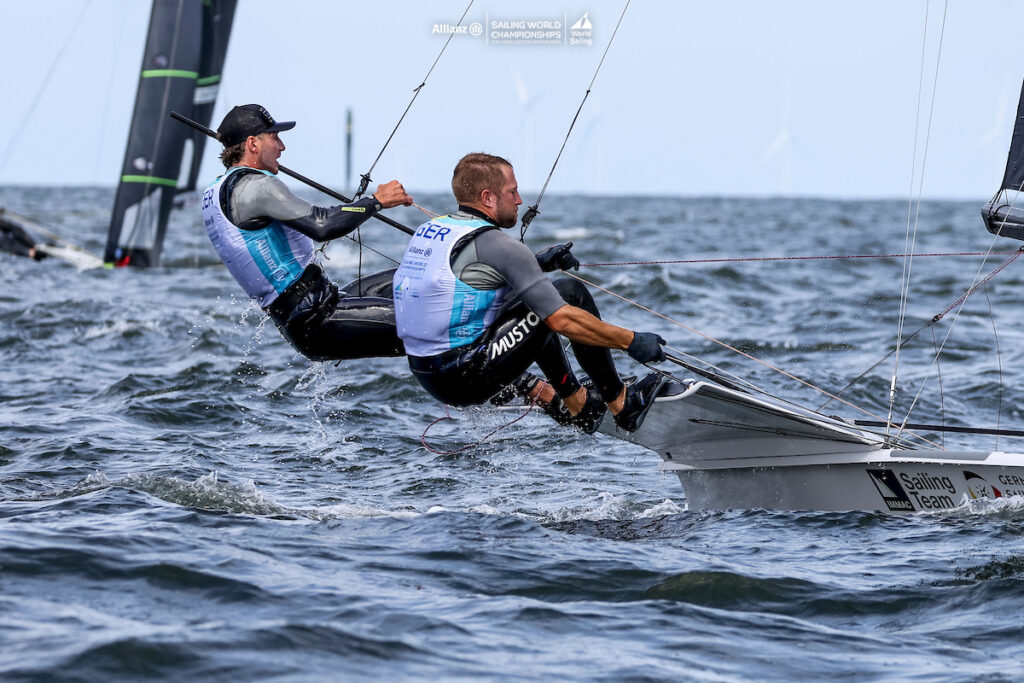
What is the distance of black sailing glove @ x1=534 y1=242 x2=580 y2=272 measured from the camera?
513 centimetres

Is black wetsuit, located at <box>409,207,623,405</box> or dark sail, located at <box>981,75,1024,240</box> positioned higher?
dark sail, located at <box>981,75,1024,240</box>

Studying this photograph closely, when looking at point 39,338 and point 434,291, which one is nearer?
Answer: point 434,291

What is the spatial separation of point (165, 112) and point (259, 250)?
1313 cm

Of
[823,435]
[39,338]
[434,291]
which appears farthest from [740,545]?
[39,338]

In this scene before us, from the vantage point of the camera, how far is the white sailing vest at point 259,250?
525 centimetres

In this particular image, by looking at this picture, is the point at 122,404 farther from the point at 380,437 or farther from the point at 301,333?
the point at 301,333

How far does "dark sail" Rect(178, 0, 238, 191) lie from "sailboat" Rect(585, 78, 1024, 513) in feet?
44.7

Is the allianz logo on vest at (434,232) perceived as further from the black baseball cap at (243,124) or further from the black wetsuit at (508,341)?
the black baseball cap at (243,124)

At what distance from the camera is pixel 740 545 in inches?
193

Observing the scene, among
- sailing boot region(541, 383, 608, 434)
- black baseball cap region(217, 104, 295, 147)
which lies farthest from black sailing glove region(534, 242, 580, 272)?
black baseball cap region(217, 104, 295, 147)

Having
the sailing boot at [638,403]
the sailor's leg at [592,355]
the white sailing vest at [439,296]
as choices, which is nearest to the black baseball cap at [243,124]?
the white sailing vest at [439,296]

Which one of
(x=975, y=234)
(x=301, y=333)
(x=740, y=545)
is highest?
(x=975, y=234)

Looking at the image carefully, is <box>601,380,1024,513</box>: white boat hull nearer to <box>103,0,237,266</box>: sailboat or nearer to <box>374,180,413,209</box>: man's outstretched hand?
<box>374,180,413,209</box>: man's outstretched hand

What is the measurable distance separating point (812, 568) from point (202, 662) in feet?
7.51
